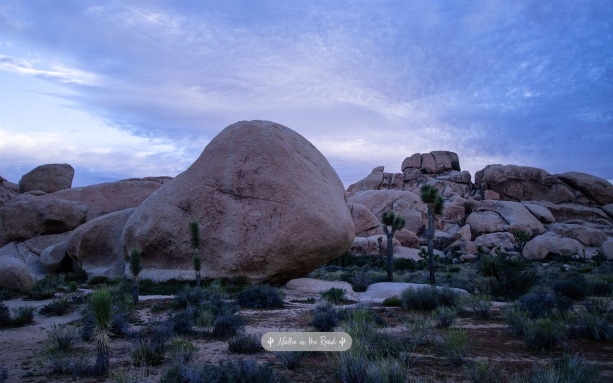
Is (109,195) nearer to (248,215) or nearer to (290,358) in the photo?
(248,215)

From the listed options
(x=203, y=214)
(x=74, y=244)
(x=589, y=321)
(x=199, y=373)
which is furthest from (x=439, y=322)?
(x=74, y=244)

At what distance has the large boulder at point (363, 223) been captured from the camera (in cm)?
4547

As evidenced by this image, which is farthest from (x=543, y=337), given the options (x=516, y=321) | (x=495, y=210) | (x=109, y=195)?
(x=495, y=210)

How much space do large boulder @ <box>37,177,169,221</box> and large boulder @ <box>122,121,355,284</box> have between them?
391 inches

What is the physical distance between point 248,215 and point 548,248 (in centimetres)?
3554

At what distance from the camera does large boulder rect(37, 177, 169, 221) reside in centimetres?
2952

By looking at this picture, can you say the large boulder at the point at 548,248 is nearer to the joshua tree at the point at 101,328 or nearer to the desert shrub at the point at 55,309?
the desert shrub at the point at 55,309

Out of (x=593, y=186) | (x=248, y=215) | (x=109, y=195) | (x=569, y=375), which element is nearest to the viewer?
(x=569, y=375)

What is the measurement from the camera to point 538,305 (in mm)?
10773

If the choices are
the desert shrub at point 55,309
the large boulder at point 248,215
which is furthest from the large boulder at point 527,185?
the desert shrub at point 55,309

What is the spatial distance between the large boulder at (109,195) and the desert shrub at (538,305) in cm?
2607

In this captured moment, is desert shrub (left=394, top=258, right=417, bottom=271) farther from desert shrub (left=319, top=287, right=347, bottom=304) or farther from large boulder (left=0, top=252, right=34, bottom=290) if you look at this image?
large boulder (left=0, top=252, right=34, bottom=290)

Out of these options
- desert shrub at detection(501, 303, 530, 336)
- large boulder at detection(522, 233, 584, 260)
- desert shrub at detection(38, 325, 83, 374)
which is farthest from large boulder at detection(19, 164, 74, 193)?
large boulder at detection(522, 233, 584, 260)

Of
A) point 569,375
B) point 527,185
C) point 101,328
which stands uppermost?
point 527,185
